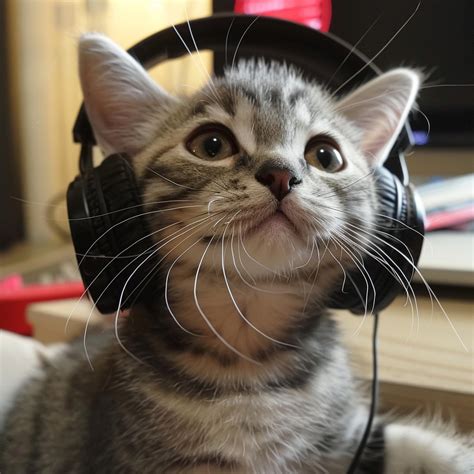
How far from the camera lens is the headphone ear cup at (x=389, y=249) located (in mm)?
516

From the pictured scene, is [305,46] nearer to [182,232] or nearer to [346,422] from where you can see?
[182,232]

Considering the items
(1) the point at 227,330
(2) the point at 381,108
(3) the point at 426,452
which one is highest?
(2) the point at 381,108

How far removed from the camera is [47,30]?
1.71 meters

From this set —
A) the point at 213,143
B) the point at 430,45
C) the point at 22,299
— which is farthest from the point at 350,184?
the point at 22,299

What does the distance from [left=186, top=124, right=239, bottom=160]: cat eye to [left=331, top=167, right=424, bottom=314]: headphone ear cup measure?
0.17 m

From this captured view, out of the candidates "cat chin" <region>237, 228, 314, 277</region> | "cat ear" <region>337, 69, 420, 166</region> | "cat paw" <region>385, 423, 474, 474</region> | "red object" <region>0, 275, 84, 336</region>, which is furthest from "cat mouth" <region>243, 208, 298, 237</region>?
"red object" <region>0, 275, 84, 336</region>

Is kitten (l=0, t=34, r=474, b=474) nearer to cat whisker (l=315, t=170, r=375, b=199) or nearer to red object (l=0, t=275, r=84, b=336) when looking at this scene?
cat whisker (l=315, t=170, r=375, b=199)

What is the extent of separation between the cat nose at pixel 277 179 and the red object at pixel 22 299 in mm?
658

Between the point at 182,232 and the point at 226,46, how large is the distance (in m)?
0.27

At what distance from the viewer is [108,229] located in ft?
1.50

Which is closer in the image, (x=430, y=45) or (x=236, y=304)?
(x=236, y=304)

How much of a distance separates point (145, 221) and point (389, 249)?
26 centimetres

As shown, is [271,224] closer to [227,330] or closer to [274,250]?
[274,250]

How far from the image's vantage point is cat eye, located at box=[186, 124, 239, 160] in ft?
1.67
